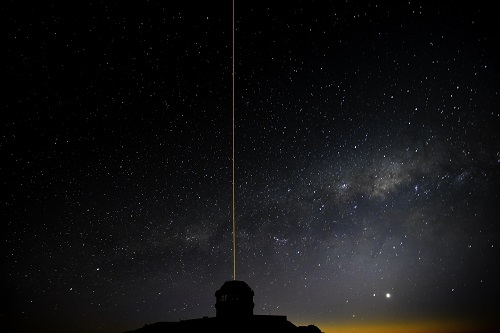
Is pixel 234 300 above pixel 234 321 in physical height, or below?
above

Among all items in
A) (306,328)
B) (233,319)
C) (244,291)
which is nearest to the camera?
(306,328)

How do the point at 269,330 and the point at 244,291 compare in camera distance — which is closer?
the point at 269,330

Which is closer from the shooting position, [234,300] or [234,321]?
[234,321]

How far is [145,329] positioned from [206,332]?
3868 millimetres

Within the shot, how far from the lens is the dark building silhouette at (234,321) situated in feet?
76.6

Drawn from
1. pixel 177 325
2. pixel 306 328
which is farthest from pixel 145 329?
pixel 306 328

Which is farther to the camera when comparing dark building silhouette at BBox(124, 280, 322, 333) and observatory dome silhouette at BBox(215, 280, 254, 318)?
observatory dome silhouette at BBox(215, 280, 254, 318)

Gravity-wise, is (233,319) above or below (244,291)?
below

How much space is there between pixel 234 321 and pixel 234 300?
2.61m

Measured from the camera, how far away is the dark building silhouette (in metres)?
23.3

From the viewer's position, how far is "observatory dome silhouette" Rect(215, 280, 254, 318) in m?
27.5

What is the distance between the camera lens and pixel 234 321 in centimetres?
2528

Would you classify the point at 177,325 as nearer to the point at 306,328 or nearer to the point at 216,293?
the point at 216,293

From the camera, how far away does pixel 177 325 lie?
24.3m
